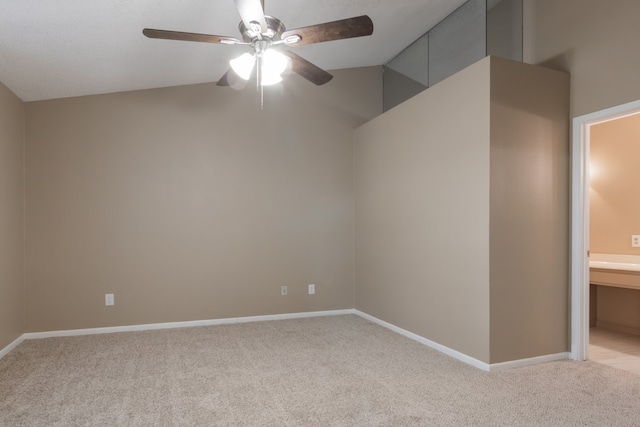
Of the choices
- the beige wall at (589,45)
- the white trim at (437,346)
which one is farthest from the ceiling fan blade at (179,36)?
the white trim at (437,346)

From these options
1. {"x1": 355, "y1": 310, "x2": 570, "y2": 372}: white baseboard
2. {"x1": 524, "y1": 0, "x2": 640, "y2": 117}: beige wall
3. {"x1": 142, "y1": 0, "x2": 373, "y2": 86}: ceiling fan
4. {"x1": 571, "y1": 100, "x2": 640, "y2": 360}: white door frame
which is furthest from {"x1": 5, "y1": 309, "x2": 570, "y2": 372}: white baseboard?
{"x1": 142, "y1": 0, "x2": 373, "y2": 86}: ceiling fan

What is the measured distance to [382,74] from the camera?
17.4ft

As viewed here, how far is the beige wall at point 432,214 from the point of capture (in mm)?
3230

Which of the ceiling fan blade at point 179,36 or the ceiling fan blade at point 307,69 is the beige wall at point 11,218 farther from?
the ceiling fan blade at point 307,69

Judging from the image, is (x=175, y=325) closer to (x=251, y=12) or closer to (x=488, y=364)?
(x=488, y=364)

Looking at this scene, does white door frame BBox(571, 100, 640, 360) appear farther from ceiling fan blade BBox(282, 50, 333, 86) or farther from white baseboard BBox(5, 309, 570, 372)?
ceiling fan blade BBox(282, 50, 333, 86)

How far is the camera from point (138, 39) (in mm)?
3162

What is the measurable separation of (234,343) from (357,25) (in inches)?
114

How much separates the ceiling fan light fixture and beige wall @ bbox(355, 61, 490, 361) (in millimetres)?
1731

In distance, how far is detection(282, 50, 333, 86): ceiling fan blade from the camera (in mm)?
2674

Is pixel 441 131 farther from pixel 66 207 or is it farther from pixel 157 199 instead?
pixel 66 207

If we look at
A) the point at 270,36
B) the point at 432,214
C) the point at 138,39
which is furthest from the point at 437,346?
the point at 138,39

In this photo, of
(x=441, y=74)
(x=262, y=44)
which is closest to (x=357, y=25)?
(x=262, y=44)

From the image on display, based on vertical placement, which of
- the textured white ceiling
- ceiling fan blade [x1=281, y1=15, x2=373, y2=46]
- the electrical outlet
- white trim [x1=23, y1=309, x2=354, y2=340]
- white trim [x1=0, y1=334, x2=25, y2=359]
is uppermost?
the textured white ceiling
